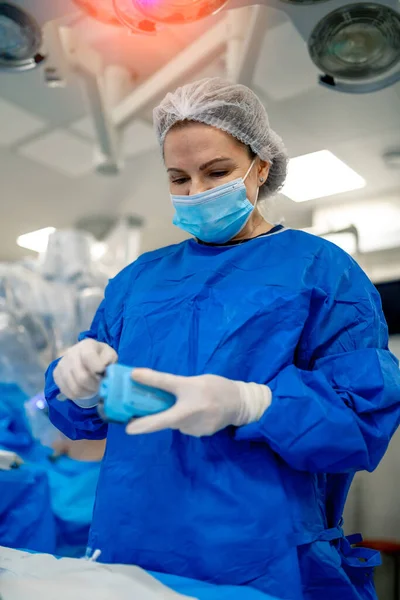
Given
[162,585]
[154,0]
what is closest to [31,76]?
[154,0]

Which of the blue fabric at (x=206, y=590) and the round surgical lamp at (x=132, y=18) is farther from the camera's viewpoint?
the round surgical lamp at (x=132, y=18)

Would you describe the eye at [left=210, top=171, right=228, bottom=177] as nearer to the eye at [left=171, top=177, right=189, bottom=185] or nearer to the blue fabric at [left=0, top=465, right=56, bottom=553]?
the eye at [left=171, top=177, right=189, bottom=185]

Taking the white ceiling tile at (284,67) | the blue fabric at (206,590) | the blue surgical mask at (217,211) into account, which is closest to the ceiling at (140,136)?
the white ceiling tile at (284,67)

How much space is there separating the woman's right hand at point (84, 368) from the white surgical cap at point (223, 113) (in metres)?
0.50

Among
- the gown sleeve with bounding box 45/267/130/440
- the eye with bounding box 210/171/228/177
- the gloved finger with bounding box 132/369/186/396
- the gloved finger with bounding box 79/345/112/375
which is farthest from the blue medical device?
the eye with bounding box 210/171/228/177

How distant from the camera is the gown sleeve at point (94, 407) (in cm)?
118

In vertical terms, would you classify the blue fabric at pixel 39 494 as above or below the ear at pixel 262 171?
below

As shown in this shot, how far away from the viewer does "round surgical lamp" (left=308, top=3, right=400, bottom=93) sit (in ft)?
5.12

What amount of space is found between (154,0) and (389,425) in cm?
125

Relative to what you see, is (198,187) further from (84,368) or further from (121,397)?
(121,397)

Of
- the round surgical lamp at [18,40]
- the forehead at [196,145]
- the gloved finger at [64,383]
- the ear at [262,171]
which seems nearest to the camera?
the gloved finger at [64,383]

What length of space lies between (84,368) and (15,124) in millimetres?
1527

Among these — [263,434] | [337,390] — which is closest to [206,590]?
[263,434]

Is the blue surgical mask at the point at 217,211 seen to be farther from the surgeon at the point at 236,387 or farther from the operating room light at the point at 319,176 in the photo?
the operating room light at the point at 319,176
